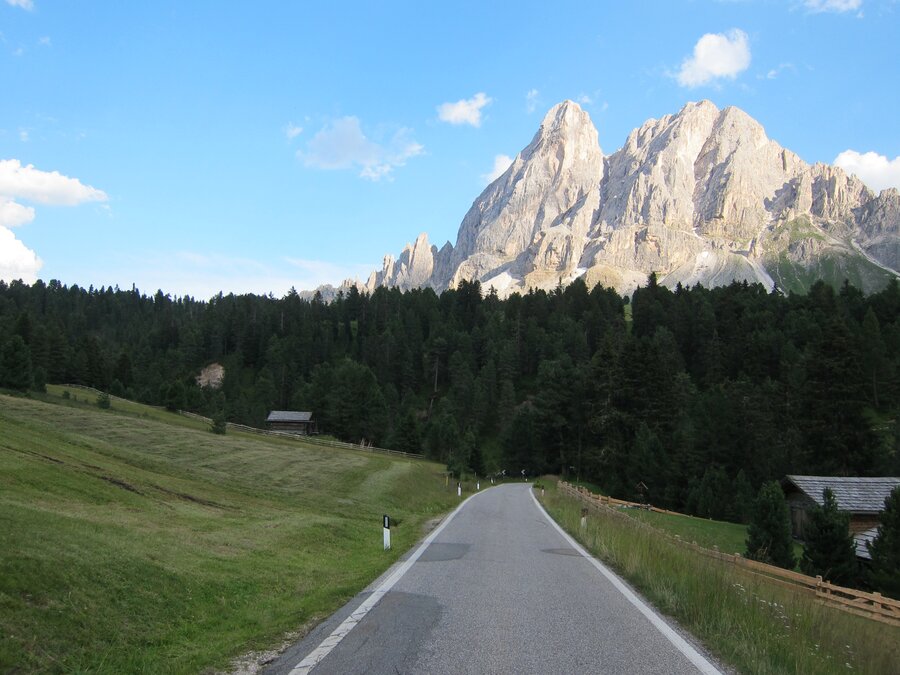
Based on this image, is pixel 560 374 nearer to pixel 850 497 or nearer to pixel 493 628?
pixel 850 497

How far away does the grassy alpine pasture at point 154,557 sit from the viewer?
6102 millimetres

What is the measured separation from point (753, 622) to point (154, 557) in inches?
353

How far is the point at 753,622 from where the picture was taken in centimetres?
739

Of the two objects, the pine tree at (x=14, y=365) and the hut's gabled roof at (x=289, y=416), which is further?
the hut's gabled roof at (x=289, y=416)

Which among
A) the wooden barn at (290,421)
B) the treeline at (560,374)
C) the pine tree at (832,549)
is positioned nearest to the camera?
the pine tree at (832,549)

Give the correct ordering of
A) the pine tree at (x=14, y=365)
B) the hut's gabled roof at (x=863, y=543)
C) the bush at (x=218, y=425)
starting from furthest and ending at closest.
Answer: the bush at (x=218, y=425), the pine tree at (x=14, y=365), the hut's gabled roof at (x=863, y=543)

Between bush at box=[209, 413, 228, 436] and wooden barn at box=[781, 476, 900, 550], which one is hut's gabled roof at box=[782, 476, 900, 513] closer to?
wooden barn at box=[781, 476, 900, 550]

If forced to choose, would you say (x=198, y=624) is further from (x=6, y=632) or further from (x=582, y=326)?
(x=582, y=326)

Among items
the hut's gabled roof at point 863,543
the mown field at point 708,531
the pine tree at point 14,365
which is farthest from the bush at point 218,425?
the hut's gabled roof at point 863,543

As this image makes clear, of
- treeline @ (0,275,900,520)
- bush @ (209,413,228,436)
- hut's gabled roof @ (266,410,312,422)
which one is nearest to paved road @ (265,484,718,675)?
treeline @ (0,275,900,520)

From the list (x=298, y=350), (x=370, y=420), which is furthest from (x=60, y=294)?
(x=370, y=420)

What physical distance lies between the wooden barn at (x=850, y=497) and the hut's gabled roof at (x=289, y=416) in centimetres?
7273

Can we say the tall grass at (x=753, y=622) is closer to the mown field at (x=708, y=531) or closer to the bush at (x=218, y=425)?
the mown field at (x=708, y=531)

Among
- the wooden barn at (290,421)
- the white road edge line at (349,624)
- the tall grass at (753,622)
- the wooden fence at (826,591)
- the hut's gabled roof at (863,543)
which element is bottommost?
the wooden barn at (290,421)
